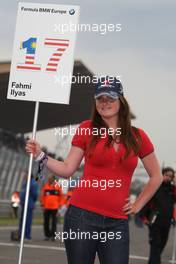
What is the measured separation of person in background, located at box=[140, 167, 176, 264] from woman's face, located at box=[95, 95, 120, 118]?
6.35m

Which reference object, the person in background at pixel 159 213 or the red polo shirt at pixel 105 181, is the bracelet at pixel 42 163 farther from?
the person in background at pixel 159 213

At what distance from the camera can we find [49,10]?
273 inches

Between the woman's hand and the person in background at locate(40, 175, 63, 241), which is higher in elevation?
the woman's hand

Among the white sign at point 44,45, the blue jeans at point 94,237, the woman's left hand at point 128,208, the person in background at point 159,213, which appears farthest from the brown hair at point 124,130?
the person in background at point 159,213

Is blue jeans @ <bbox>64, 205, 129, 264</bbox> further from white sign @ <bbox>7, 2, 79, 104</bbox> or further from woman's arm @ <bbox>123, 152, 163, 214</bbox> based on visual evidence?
white sign @ <bbox>7, 2, 79, 104</bbox>

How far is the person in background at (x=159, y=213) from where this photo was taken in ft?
37.0

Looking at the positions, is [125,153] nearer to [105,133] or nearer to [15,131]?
[105,133]

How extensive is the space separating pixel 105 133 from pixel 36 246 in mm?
11211

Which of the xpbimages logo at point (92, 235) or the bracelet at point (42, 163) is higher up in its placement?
the bracelet at point (42, 163)

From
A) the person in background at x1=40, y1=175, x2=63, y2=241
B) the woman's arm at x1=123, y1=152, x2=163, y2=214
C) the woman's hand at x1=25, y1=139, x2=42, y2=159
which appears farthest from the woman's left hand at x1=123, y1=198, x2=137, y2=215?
the person in background at x1=40, y1=175, x2=63, y2=241

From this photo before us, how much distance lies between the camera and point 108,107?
16.5 feet

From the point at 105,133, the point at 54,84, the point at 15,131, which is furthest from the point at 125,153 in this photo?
the point at 15,131

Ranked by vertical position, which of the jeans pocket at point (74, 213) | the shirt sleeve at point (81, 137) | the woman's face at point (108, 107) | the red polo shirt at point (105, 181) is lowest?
the jeans pocket at point (74, 213)

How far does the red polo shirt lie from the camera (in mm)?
4840
